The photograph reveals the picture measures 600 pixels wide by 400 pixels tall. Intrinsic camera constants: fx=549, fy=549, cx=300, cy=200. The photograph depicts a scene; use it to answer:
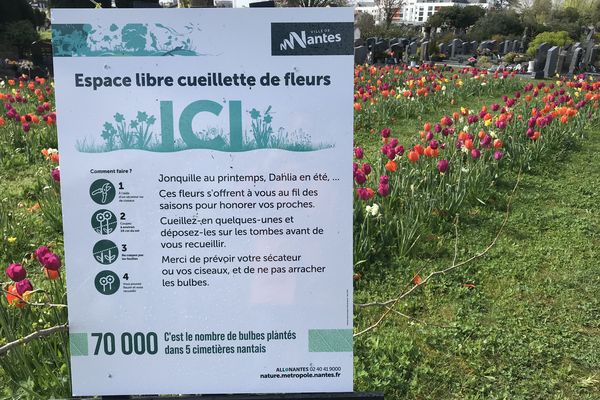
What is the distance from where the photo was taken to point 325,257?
5.64 feet

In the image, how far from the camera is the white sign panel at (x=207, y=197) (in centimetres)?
161

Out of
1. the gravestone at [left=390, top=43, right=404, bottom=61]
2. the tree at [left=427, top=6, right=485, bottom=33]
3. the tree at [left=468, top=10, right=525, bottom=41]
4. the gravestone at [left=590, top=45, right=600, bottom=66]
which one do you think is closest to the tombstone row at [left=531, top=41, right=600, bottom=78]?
the gravestone at [left=590, top=45, right=600, bottom=66]

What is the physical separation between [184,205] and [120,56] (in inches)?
18.7

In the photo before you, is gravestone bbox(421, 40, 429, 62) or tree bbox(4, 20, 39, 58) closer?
tree bbox(4, 20, 39, 58)

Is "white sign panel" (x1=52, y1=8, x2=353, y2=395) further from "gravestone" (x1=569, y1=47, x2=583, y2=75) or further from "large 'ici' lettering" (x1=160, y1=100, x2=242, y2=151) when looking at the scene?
"gravestone" (x1=569, y1=47, x2=583, y2=75)

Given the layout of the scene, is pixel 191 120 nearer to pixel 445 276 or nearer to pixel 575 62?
pixel 445 276

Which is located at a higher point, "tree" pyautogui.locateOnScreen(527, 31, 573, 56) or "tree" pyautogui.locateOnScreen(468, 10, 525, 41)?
"tree" pyautogui.locateOnScreen(468, 10, 525, 41)

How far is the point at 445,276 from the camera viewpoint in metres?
3.64

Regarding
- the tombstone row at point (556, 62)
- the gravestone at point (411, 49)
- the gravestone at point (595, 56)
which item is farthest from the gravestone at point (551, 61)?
the gravestone at point (411, 49)

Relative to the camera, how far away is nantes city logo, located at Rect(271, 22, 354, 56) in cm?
161

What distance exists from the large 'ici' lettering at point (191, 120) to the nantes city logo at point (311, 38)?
0.21m

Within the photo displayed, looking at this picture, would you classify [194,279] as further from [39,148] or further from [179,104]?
[39,148]

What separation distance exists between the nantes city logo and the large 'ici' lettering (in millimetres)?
214

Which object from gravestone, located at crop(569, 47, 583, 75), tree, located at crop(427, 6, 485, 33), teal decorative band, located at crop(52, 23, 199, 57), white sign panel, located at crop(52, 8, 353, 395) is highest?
tree, located at crop(427, 6, 485, 33)
